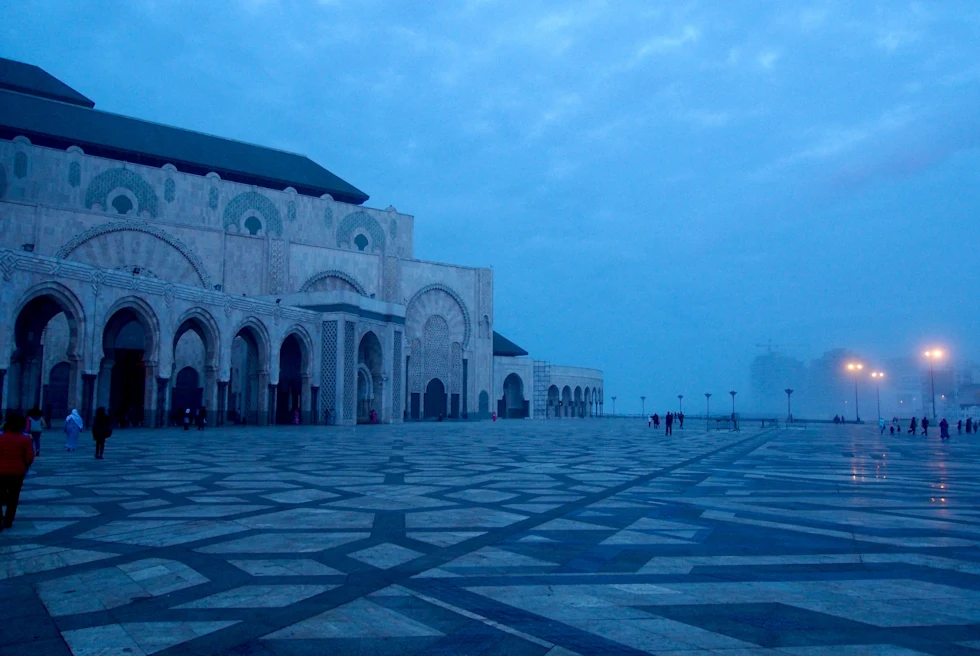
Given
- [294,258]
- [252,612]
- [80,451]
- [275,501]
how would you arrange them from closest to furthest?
[252,612] < [275,501] < [80,451] < [294,258]

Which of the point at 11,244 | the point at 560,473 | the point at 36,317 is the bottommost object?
the point at 560,473

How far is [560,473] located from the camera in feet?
36.8

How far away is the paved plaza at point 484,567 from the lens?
3309mm

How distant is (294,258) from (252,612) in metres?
38.0

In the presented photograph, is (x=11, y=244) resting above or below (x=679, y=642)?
above

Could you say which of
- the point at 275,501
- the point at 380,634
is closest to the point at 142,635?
the point at 380,634

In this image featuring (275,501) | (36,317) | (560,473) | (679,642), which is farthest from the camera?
(36,317)

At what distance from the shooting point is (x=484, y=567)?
471cm

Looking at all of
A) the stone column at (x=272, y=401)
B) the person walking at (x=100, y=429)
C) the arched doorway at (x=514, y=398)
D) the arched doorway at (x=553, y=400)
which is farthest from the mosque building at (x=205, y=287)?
the arched doorway at (x=553, y=400)

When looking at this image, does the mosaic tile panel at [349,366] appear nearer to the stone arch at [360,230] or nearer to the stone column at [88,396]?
the stone arch at [360,230]

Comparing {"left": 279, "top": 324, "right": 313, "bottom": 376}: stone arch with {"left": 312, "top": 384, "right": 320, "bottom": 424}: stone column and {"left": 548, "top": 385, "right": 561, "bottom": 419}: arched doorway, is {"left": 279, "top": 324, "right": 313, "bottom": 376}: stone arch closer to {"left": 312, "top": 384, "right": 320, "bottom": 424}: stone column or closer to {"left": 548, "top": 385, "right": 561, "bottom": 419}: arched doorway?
{"left": 312, "top": 384, "right": 320, "bottom": 424}: stone column

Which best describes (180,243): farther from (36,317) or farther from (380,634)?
(380,634)

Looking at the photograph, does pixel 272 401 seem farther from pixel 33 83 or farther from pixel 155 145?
pixel 33 83

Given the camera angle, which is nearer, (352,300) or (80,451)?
(80,451)
